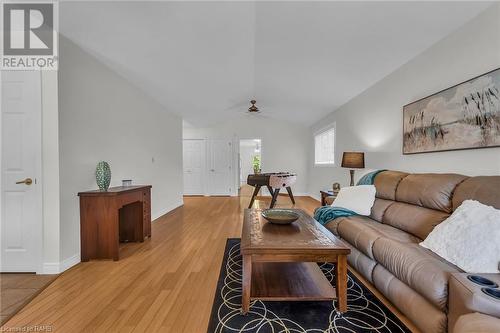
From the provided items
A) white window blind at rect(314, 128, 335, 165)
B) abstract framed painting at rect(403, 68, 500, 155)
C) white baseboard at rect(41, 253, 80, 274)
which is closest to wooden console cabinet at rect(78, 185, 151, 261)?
white baseboard at rect(41, 253, 80, 274)

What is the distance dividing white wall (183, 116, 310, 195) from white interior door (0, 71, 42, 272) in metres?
5.36

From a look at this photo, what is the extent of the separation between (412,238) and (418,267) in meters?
0.69

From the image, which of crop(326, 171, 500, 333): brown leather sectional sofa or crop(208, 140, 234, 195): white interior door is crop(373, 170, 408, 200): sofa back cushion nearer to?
crop(326, 171, 500, 333): brown leather sectional sofa

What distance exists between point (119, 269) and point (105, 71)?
99.2 inches

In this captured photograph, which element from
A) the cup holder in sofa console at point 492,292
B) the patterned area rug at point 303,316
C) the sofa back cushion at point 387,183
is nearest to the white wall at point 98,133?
the patterned area rug at point 303,316

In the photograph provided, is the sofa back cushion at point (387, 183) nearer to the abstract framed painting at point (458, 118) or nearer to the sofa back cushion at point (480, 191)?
the abstract framed painting at point (458, 118)

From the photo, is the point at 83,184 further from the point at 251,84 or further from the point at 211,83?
the point at 251,84

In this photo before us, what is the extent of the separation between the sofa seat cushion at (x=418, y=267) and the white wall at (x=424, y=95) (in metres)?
1.05

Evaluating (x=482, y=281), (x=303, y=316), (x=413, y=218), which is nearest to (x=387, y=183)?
(x=413, y=218)

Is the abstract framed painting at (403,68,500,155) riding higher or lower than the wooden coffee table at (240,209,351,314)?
higher

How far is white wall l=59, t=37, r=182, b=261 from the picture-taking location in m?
2.39

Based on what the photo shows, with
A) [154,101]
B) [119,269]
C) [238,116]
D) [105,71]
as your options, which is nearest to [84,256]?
[119,269]

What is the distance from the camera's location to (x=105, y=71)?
3.08m

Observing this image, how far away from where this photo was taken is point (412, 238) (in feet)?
6.62
